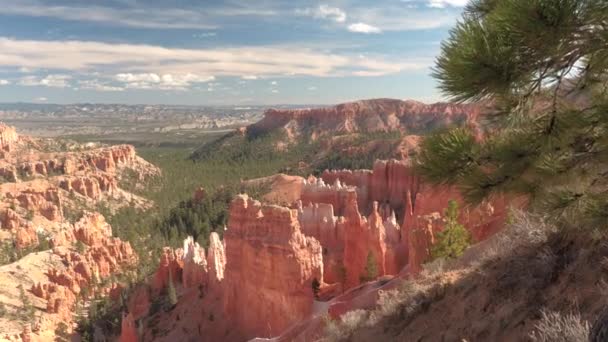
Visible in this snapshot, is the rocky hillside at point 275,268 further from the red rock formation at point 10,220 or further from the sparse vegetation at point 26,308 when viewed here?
the red rock formation at point 10,220

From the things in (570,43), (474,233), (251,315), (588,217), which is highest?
(570,43)

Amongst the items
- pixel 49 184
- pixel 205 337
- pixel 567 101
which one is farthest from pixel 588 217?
pixel 49 184

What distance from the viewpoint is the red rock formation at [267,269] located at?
821 inches

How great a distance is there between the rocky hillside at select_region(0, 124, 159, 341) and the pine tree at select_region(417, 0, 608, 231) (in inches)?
1096

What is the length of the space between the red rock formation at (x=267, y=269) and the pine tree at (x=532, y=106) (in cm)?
1634

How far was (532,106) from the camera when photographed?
4355 millimetres

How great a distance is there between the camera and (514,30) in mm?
3664

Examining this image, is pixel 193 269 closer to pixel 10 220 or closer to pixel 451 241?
pixel 451 241

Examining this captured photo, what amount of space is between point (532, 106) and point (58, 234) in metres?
55.0

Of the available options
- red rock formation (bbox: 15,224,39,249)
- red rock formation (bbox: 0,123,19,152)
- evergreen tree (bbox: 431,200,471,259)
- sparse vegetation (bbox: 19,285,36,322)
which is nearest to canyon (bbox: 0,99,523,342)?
red rock formation (bbox: 15,224,39,249)

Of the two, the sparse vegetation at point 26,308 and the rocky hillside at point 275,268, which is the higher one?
the rocky hillside at point 275,268

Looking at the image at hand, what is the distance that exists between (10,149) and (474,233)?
113m

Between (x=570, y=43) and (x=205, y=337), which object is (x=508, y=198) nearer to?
(x=570, y=43)

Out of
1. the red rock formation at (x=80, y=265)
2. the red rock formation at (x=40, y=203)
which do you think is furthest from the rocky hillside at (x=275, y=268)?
the red rock formation at (x=40, y=203)
